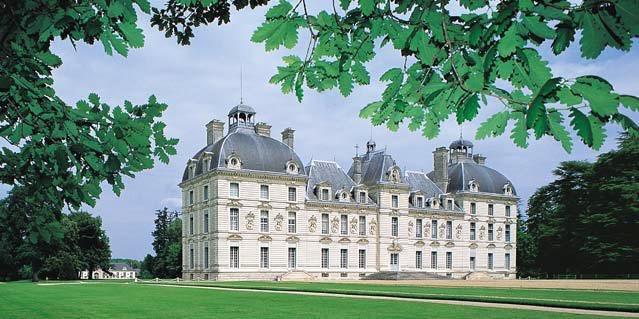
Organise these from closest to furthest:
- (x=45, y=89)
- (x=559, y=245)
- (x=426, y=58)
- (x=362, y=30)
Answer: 1. (x=426, y=58)
2. (x=362, y=30)
3. (x=45, y=89)
4. (x=559, y=245)

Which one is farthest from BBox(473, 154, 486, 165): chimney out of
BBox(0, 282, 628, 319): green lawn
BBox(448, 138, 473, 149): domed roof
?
BBox(0, 282, 628, 319): green lawn

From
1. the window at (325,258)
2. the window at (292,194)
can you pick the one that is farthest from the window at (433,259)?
the window at (292,194)

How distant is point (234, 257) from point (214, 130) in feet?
36.6

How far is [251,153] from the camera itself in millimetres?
48250

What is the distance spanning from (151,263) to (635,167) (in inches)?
2146

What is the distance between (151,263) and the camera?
7375 centimetres

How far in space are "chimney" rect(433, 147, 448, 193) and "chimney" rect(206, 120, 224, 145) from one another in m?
22.5

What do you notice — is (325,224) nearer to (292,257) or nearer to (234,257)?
(292,257)

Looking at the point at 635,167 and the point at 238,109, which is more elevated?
the point at 238,109

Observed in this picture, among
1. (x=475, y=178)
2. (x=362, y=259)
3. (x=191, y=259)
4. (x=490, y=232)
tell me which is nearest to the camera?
(x=191, y=259)

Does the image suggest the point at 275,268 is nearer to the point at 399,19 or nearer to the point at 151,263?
the point at 151,263

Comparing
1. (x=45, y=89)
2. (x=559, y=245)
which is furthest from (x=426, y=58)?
(x=559, y=245)

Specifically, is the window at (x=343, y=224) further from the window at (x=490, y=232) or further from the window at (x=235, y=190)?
the window at (x=490, y=232)

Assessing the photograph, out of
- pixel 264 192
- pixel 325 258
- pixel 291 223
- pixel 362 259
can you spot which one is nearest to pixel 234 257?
pixel 264 192
